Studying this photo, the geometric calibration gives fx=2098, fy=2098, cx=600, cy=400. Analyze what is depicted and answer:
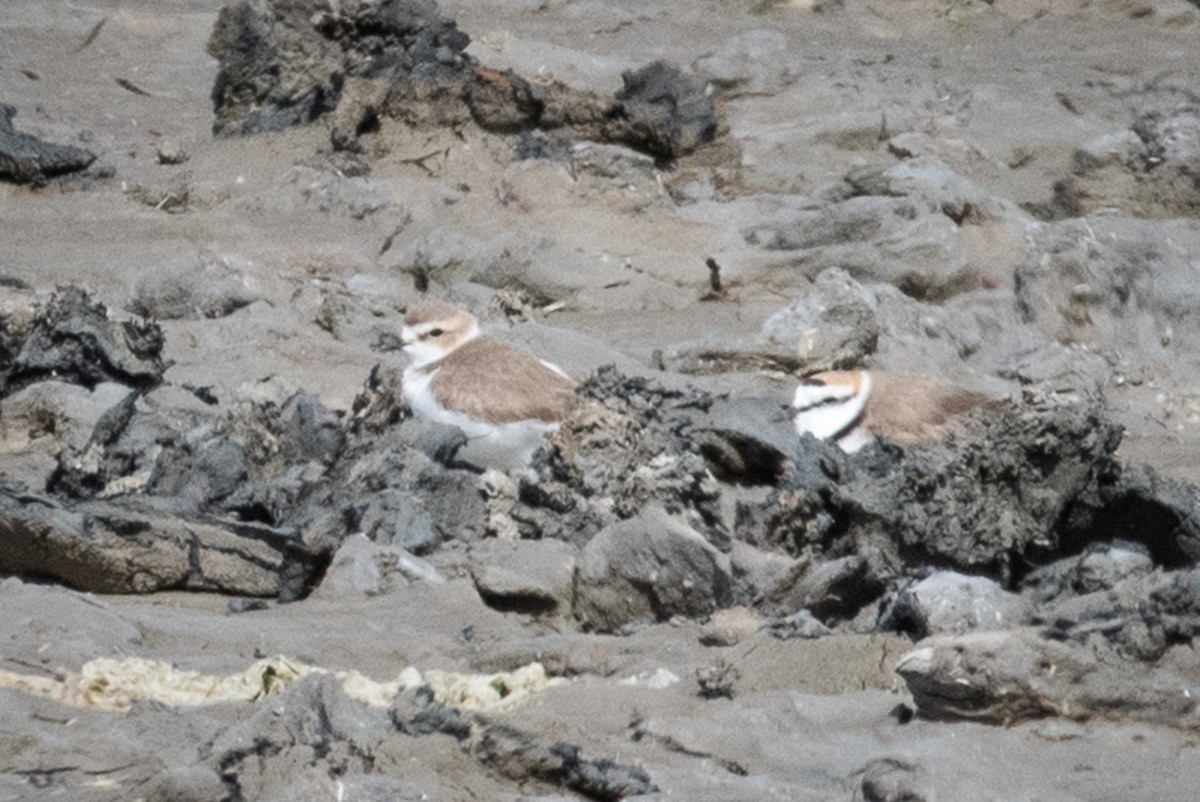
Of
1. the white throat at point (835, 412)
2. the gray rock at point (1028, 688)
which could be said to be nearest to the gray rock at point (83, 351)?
the white throat at point (835, 412)

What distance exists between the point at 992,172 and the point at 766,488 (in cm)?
510

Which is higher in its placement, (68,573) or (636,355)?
(68,573)

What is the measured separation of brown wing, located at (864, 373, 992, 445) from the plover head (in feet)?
5.74

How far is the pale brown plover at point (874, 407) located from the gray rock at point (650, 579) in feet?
5.72

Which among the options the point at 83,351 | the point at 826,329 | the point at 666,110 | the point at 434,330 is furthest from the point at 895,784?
the point at 666,110

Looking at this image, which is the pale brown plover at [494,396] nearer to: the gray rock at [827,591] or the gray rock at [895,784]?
the gray rock at [827,591]

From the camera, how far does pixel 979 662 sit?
4473mm

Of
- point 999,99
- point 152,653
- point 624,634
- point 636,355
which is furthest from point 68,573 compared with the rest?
point 999,99

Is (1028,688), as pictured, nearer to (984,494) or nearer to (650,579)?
(650,579)

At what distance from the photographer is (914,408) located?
27.0 feet

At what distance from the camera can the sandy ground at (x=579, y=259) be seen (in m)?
4.41

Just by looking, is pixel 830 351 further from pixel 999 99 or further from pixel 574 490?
pixel 999 99

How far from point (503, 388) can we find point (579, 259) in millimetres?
2769

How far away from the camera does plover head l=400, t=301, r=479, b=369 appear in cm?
877
